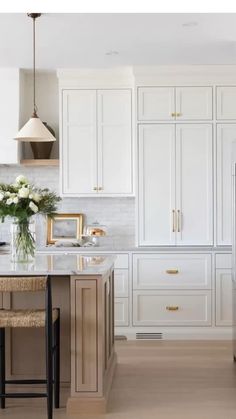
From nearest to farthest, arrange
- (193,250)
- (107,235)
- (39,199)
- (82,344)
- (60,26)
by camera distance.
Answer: (82,344) → (39,199) → (60,26) → (193,250) → (107,235)

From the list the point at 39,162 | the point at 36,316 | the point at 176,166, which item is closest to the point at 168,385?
the point at 36,316

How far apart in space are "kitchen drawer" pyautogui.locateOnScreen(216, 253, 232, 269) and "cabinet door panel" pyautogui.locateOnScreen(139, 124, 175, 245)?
466 millimetres

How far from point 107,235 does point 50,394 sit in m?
3.33

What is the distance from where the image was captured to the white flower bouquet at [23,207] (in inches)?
180

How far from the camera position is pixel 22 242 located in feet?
15.3

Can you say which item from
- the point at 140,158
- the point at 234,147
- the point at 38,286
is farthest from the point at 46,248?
the point at 38,286

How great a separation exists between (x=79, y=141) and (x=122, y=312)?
1.74m

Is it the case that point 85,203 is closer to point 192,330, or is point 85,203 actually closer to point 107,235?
point 107,235

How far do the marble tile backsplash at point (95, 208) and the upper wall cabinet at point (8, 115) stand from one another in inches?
17.6

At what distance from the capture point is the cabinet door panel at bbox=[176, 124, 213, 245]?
670 cm

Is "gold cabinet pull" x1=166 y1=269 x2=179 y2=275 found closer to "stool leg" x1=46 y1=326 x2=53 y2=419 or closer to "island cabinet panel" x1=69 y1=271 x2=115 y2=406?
"island cabinet panel" x1=69 y1=271 x2=115 y2=406

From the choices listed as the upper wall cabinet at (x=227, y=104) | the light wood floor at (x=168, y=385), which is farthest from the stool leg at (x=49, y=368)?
the upper wall cabinet at (x=227, y=104)

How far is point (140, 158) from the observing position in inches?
264

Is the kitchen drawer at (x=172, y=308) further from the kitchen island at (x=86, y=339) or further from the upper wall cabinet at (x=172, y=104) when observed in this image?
the kitchen island at (x=86, y=339)
